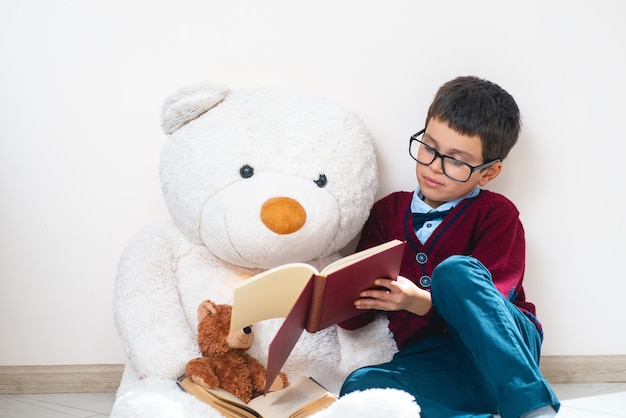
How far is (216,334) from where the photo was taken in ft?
4.31

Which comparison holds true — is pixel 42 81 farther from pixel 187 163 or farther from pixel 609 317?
pixel 609 317

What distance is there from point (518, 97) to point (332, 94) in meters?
0.42

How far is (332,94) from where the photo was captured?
5.18ft

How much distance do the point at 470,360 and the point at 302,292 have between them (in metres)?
0.37

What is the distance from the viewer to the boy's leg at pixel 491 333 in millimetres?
1080

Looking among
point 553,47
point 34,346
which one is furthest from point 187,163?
point 553,47

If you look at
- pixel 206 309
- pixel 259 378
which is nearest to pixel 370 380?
pixel 259 378

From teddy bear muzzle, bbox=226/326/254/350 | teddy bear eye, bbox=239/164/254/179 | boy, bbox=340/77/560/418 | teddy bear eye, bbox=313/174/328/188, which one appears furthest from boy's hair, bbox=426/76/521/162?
teddy bear muzzle, bbox=226/326/254/350

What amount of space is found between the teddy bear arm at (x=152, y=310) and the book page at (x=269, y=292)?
0.71 feet

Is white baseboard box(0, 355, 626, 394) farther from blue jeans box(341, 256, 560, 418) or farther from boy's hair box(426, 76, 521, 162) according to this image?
boy's hair box(426, 76, 521, 162)

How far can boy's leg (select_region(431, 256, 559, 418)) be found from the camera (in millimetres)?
1080

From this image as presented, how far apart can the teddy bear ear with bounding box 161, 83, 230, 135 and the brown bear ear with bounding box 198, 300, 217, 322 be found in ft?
1.13

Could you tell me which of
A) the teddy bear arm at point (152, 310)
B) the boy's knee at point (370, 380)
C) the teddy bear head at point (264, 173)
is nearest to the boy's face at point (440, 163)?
the teddy bear head at point (264, 173)

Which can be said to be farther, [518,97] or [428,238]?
[518,97]
